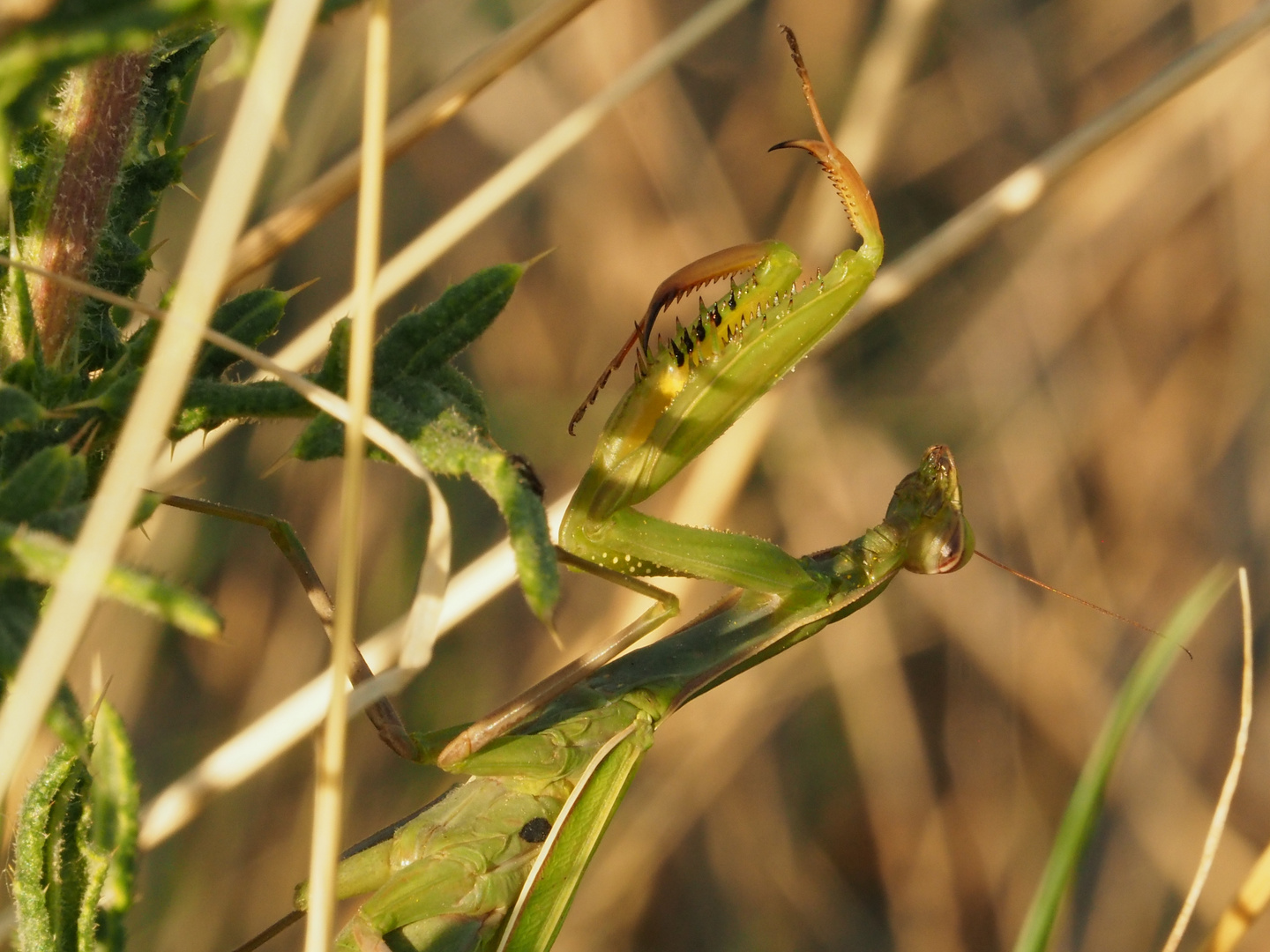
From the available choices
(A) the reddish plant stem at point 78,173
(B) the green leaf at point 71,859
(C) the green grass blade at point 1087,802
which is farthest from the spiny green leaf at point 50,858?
(C) the green grass blade at point 1087,802

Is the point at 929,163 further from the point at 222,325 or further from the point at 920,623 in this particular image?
the point at 222,325

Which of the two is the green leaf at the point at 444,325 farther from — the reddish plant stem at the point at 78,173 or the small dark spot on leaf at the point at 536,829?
the small dark spot on leaf at the point at 536,829

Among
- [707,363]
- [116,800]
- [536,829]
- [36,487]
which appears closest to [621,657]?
[536,829]

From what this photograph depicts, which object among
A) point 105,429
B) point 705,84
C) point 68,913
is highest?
point 705,84

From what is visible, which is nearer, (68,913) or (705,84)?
(68,913)

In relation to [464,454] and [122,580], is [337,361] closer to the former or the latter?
[464,454]

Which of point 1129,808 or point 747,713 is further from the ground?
point 747,713

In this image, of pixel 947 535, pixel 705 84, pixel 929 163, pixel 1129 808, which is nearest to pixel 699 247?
pixel 705 84

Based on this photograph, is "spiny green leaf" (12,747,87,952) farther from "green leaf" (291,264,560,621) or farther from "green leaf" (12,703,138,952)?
"green leaf" (291,264,560,621)
